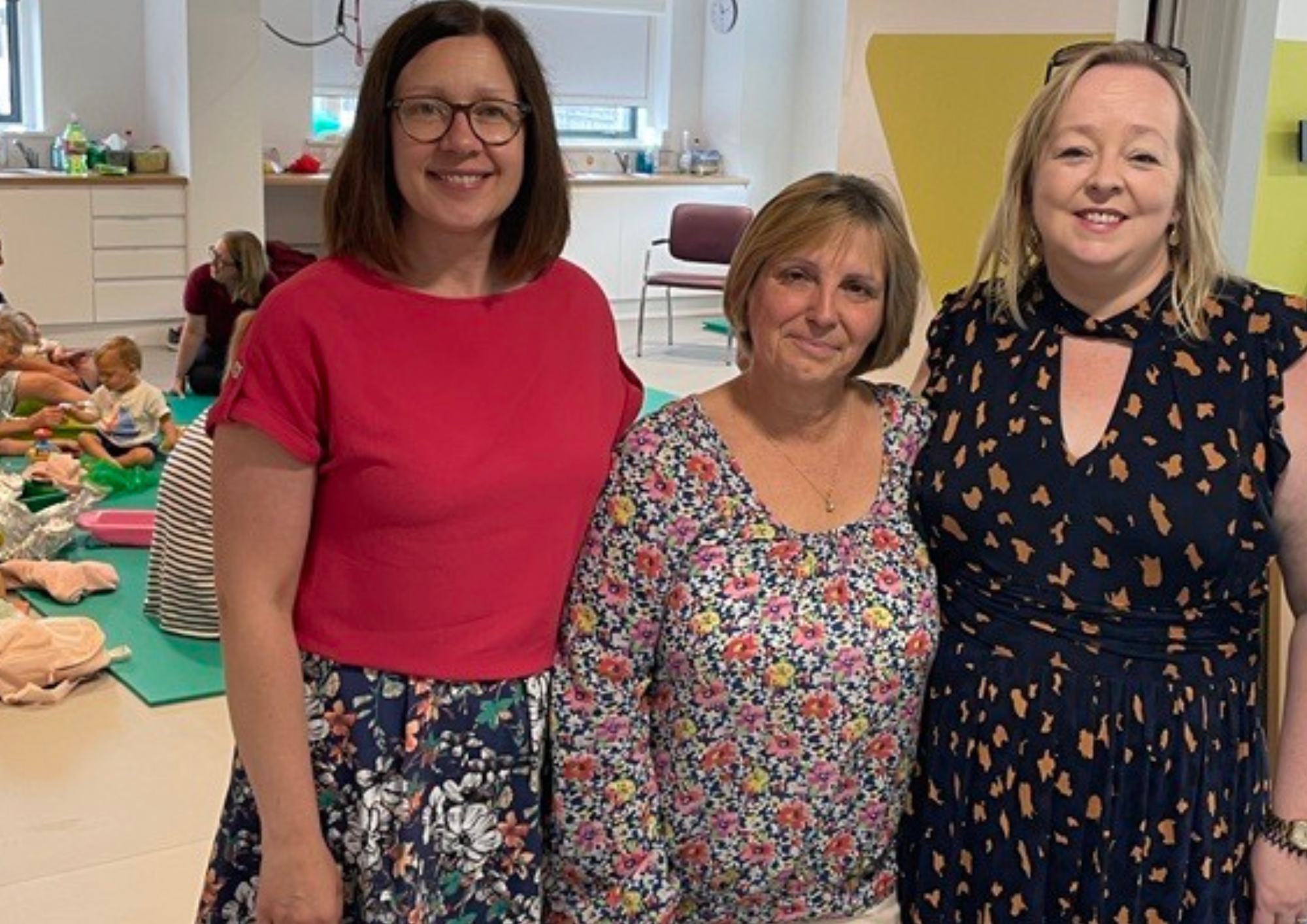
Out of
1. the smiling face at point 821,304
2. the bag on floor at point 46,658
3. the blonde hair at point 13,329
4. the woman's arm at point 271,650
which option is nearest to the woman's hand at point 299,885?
the woman's arm at point 271,650

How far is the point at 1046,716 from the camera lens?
1.75 m

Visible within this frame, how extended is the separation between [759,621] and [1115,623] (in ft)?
1.37

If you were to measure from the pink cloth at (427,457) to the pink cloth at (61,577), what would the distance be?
10.9 feet

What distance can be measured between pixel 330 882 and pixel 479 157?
2.56 feet

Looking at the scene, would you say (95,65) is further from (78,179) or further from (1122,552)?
(1122,552)

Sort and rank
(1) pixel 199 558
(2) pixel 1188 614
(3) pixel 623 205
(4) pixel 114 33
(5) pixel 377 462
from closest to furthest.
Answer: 1. (5) pixel 377 462
2. (2) pixel 1188 614
3. (1) pixel 199 558
4. (4) pixel 114 33
5. (3) pixel 623 205

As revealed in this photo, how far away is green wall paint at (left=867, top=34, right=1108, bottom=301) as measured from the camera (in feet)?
9.90

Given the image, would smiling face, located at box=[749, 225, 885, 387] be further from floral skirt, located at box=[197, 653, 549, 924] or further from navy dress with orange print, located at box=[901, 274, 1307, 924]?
floral skirt, located at box=[197, 653, 549, 924]

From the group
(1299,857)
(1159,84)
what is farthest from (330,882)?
(1159,84)

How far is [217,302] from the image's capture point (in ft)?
23.1

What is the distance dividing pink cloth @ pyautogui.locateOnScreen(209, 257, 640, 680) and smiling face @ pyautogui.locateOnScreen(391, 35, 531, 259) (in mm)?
102

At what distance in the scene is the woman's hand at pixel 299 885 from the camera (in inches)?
62.4

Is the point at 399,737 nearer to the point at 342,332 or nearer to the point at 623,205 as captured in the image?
the point at 342,332

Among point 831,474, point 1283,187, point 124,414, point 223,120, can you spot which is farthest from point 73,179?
point 831,474
